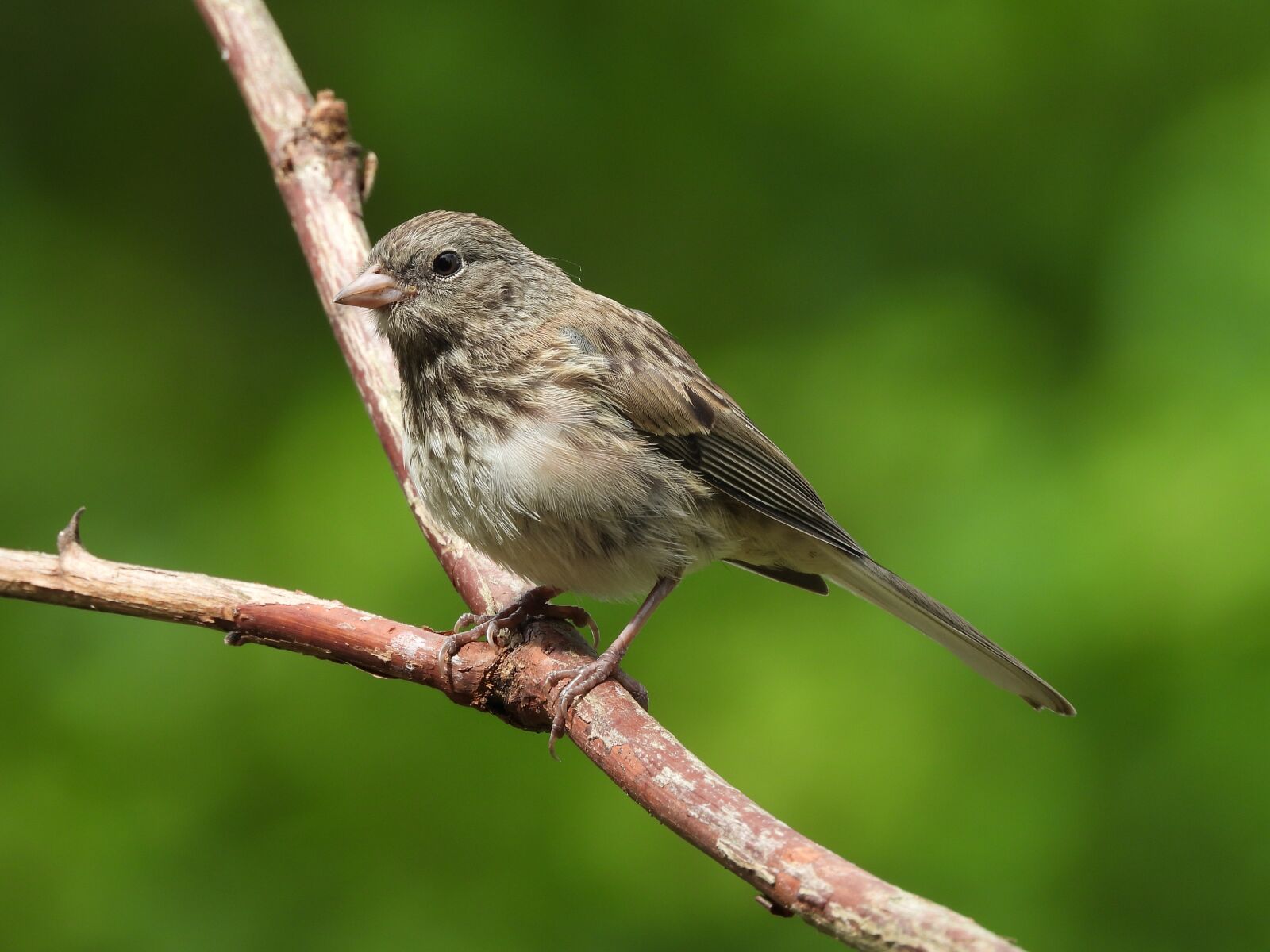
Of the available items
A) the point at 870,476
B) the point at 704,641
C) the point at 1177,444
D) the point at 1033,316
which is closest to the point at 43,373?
the point at 704,641

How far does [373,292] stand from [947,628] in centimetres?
155

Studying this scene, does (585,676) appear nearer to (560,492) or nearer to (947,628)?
(560,492)

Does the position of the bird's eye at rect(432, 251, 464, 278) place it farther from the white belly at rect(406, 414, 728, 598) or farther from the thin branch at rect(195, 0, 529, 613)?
the white belly at rect(406, 414, 728, 598)

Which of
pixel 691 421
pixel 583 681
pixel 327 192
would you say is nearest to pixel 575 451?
pixel 691 421

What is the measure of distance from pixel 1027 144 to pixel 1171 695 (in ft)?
6.91

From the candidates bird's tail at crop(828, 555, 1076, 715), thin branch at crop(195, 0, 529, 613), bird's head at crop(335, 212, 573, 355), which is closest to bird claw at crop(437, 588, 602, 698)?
thin branch at crop(195, 0, 529, 613)

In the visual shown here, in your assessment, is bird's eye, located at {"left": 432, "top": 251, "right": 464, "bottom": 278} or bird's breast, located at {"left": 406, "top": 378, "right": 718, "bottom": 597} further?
bird's eye, located at {"left": 432, "top": 251, "right": 464, "bottom": 278}

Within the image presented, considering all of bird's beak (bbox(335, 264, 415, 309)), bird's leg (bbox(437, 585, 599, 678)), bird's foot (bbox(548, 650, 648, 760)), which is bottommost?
bird's foot (bbox(548, 650, 648, 760))

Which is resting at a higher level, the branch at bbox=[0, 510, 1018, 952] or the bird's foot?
the bird's foot

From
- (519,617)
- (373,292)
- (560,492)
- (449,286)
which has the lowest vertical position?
(519,617)

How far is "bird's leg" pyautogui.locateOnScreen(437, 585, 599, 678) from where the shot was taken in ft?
9.21

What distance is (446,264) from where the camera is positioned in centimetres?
311

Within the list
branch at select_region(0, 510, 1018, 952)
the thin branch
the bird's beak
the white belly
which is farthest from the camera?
the thin branch

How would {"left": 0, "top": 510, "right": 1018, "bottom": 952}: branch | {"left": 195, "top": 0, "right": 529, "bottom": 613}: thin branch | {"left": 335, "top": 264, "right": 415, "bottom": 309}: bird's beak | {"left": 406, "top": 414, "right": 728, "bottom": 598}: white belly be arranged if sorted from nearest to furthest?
{"left": 0, "top": 510, "right": 1018, "bottom": 952}: branch → {"left": 406, "top": 414, "right": 728, "bottom": 598}: white belly → {"left": 335, "top": 264, "right": 415, "bottom": 309}: bird's beak → {"left": 195, "top": 0, "right": 529, "bottom": 613}: thin branch
